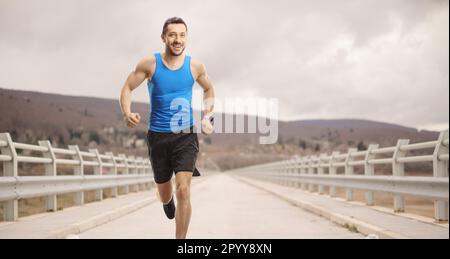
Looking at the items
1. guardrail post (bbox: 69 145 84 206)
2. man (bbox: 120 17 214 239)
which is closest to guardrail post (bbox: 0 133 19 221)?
man (bbox: 120 17 214 239)

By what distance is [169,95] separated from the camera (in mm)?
6465

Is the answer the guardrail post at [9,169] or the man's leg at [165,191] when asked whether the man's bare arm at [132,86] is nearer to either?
the man's leg at [165,191]

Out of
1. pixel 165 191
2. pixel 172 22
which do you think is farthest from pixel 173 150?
pixel 172 22

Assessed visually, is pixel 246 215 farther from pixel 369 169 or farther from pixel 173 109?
pixel 173 109

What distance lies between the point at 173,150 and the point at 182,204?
1.79 ft

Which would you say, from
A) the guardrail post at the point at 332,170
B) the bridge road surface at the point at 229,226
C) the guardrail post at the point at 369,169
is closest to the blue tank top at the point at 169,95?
the bridge road surface at the point at 229,226

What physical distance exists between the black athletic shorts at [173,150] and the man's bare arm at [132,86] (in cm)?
32

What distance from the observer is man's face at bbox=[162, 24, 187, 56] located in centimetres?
646

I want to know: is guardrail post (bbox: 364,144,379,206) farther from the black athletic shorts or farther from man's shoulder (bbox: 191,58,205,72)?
man's shoulder (bbox: 191,58,205,72)

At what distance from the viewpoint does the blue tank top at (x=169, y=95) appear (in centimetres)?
646

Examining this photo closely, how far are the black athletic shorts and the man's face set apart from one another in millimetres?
837

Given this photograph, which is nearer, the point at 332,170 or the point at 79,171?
the point at 79,171

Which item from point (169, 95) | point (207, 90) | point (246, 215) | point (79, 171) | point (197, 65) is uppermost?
point (197, 65)
